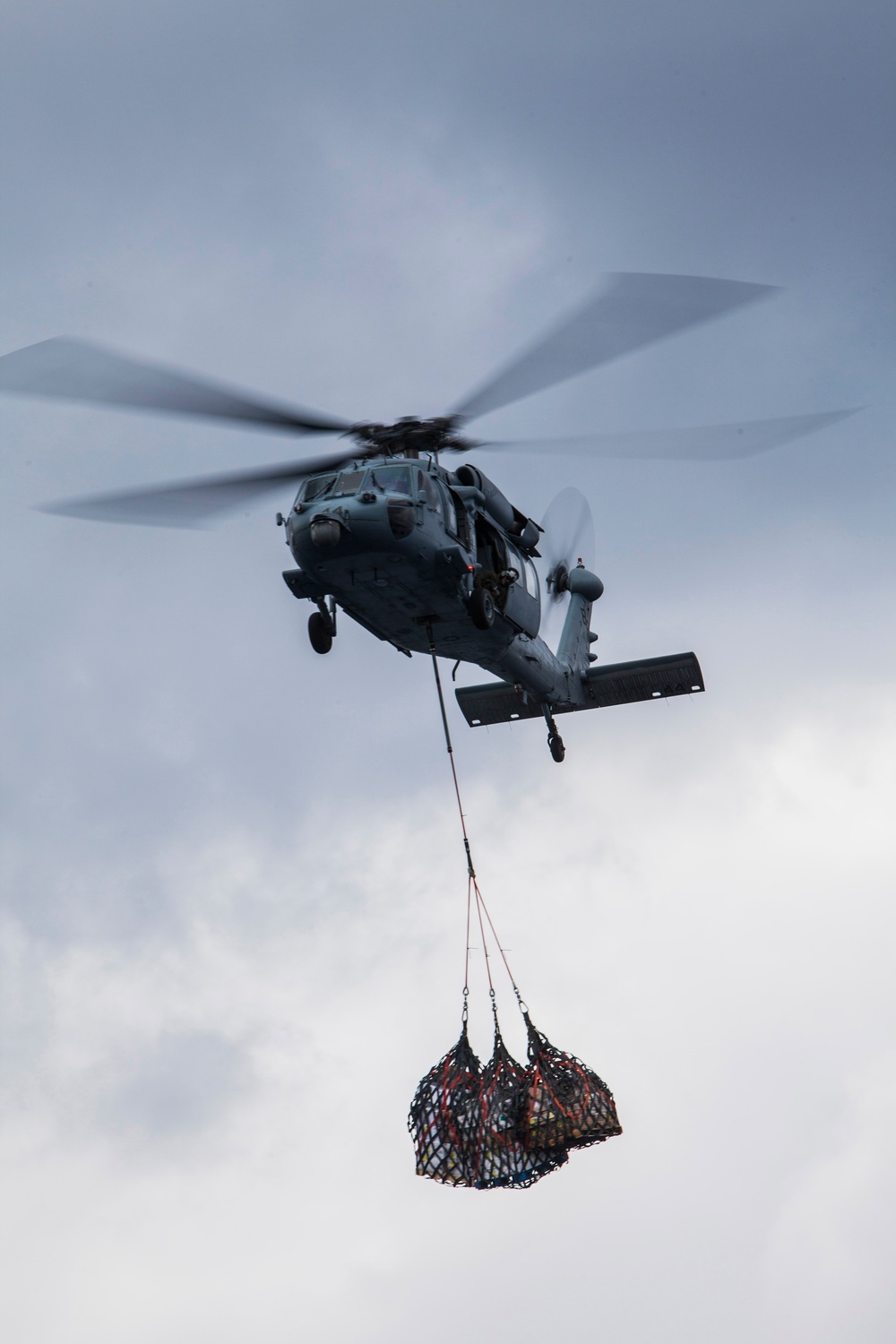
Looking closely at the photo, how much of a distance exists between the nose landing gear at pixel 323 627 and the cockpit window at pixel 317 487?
143 cm

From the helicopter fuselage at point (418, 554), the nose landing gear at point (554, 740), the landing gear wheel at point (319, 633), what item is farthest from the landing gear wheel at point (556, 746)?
the landing gear wheel at point (319, 633)

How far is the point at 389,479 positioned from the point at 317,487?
3.01 feet

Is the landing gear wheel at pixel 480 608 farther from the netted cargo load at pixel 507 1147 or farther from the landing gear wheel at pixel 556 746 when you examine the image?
the netted cargo load at pixel 507 1147

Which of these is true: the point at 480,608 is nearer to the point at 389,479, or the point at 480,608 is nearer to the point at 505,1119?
the point at 389,479

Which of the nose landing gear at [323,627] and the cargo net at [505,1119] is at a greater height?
the nose landing gear at [323,627]

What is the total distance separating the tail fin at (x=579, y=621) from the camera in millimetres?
22172

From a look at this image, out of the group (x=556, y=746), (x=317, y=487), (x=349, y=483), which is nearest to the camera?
(x=349, y=483)

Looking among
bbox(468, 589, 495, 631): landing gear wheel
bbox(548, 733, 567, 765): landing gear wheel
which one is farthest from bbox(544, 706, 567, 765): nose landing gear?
bbox(468, 589, 495, 631): landing gear wheel

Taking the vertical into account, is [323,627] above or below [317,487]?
below

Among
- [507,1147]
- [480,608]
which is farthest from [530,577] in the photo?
[507,1147]

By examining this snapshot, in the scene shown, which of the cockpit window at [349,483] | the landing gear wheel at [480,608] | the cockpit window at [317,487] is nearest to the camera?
the cockpit window at [349,483]

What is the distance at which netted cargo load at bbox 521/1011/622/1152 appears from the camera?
606 inches

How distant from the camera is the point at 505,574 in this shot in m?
17.7

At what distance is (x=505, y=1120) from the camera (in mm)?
15445
